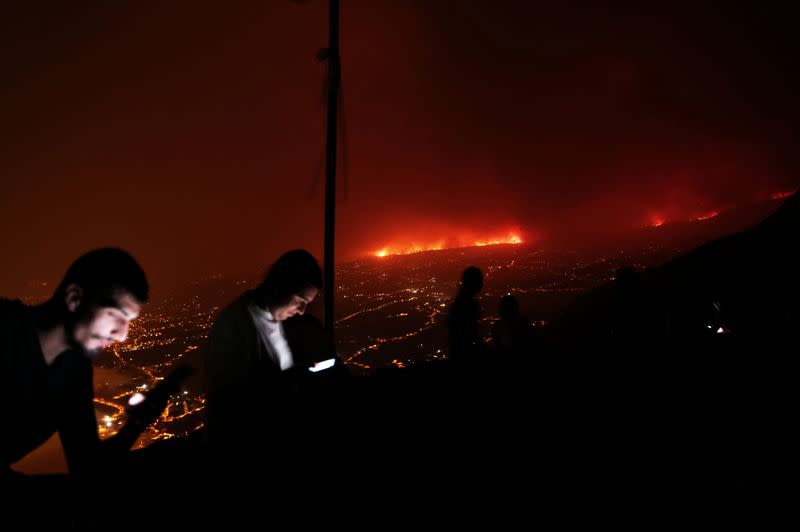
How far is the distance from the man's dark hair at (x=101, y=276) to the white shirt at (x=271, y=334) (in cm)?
91

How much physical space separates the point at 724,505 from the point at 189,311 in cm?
10378

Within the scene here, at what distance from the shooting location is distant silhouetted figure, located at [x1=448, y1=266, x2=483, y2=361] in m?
5.29

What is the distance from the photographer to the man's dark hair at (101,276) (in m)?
1.98

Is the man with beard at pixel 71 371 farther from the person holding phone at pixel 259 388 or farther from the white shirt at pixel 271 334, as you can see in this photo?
the white shirt at pixel 271 334

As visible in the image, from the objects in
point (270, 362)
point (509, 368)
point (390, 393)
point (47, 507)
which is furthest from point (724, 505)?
point (47, 507)

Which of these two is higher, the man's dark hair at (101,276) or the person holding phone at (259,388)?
the man's dark hair at (101,276)

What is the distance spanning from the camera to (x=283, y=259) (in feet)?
9.73

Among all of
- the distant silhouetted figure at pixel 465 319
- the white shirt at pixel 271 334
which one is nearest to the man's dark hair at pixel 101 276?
the white shirt at pixel 271 334

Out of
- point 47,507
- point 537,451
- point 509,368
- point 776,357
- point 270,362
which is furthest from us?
point 509,368

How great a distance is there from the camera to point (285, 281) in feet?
9.52

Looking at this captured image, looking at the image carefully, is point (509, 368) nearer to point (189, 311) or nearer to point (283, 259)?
point (283, 259)

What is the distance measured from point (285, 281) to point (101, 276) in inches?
47.0

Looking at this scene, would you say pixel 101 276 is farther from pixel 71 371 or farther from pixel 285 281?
pixel 285 281

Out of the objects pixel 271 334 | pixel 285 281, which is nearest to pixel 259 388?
pixel 271 334
